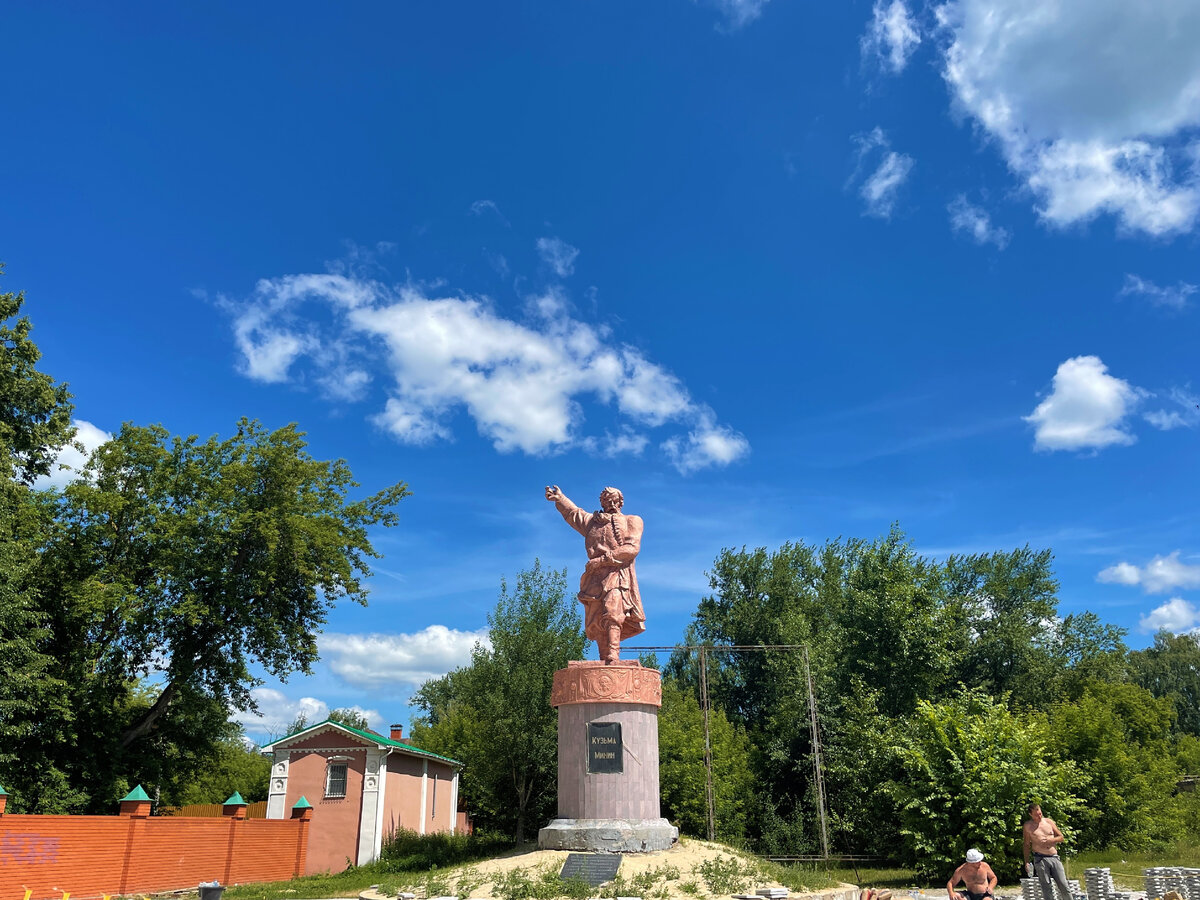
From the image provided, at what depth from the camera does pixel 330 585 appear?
22.3m

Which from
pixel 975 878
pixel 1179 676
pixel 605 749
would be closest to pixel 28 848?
pixel 605 749

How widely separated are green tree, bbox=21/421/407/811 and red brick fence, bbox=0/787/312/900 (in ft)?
11.0

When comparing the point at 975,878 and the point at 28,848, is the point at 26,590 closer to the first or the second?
the point at 28,848

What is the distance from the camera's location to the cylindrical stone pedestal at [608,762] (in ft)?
42.0

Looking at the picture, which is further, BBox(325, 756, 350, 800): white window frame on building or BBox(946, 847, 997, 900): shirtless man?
BBox(325, 756, 350, 800): white window frame on building

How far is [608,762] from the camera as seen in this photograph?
1341cm

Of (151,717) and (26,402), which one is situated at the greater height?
(26,402)

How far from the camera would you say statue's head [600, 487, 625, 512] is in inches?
622

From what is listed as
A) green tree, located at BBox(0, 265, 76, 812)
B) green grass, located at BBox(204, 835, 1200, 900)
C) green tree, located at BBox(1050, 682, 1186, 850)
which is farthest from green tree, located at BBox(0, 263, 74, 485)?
green tree, located at BBox(1050, 682, 1186, 850)

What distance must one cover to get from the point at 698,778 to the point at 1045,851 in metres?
14.5

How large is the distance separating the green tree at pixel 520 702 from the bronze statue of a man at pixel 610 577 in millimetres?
5745

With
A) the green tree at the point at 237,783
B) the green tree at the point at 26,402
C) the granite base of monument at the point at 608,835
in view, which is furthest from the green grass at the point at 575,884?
the green tree at the point at 237,783

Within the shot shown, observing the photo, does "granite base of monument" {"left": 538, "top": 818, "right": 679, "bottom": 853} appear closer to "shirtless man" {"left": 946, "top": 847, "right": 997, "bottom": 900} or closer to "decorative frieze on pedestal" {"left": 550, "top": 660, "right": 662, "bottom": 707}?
"decorative frieze on pedestal" {"left": 550, "top": 660, "right": 662, "bottom": 707}

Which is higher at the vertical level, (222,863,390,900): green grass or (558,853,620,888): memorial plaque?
(558,853,620,888): memorial plaque
